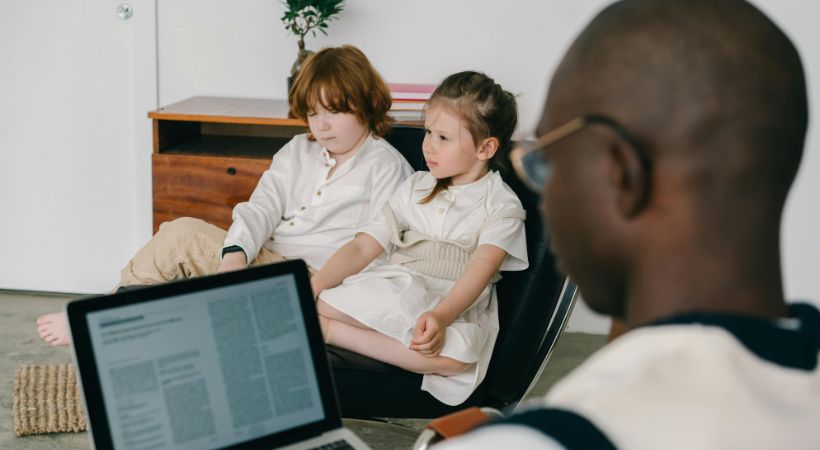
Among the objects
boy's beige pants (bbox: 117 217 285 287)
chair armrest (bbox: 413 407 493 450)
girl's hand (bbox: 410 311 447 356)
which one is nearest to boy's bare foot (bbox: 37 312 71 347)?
boy's beige pants (bbox: 117 217 285 287)

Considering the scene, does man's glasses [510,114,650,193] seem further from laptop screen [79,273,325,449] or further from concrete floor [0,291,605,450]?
concrete floor [0,291,605,450]

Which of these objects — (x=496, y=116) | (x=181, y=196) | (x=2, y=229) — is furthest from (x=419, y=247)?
(x=2, y=229)

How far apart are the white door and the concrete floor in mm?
160

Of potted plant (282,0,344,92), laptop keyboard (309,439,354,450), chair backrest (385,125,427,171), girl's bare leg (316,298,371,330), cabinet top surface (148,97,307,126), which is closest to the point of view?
laptop keyboard (309,439,354,450)

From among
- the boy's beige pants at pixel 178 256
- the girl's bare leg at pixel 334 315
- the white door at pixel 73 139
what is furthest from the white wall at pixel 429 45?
the girl's bare leg at pixel 334 315

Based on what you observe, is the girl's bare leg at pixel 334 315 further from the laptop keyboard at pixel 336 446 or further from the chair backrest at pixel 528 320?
the laptop keyboard at pixel 336 446

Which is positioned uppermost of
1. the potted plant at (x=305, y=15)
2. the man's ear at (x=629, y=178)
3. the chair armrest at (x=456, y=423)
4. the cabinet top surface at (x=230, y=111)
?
the potted plant at (x=305, y=15)

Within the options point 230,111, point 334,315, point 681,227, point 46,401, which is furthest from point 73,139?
point 681,227


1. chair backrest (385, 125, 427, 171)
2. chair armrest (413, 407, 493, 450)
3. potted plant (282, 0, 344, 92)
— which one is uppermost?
potted plant (282, 0, 344, 92)

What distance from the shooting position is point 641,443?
56 centimetres

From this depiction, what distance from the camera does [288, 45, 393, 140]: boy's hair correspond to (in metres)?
2.35

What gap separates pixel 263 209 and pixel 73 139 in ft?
3.97

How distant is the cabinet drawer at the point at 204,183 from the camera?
2.70 metres

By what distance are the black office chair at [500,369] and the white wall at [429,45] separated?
1096mm
